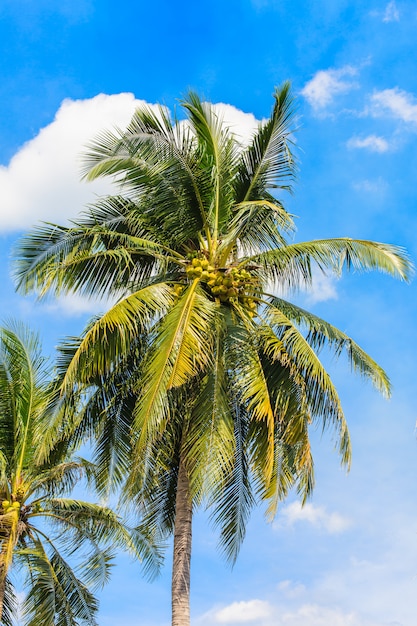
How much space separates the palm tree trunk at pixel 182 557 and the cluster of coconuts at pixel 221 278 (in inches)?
119

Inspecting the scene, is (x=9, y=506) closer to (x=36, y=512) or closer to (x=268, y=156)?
(x=36, y=512)

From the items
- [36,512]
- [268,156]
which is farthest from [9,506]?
[268,156]

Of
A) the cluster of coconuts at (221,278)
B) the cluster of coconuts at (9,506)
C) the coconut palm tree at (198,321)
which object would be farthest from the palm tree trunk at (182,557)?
the cluster of coconuts at (9,506)

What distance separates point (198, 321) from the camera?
13906mm

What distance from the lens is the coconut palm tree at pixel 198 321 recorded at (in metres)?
14.1

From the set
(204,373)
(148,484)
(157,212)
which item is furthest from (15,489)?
(157,212)

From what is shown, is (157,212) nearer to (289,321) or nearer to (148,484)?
(289,321)

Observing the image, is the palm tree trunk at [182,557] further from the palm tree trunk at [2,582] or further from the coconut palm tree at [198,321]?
the palm tree trunk at [2,582]

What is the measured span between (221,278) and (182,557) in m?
4.71

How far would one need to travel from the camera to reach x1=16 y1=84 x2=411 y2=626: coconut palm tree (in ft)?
46.4

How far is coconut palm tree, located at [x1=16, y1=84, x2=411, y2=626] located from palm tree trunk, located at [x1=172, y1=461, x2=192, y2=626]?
2cm

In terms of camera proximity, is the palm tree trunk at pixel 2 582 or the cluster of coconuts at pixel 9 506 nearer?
the palm tree trunk at pixel 2 582

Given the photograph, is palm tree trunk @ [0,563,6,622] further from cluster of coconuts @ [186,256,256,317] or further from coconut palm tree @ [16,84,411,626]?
cluster of coconuts @ [186,256,256,317]

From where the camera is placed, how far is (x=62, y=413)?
14.8 meters
